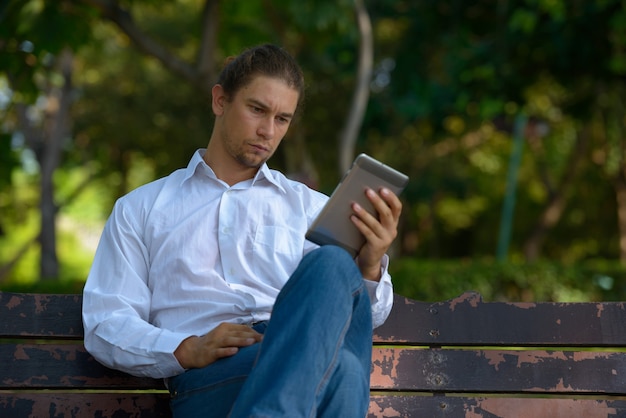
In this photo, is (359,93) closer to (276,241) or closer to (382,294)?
(276,241)

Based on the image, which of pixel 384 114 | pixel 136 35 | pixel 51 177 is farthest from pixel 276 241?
pixel 51 177

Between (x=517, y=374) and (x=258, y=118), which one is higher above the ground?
(x=258, y=118)

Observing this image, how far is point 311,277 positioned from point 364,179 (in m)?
0.38

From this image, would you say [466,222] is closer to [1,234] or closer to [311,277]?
[1,234]

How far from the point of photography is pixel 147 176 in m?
24.1

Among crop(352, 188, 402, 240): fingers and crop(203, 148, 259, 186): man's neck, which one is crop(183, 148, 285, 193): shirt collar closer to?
crop(203, 148, 259, 186): man's neck

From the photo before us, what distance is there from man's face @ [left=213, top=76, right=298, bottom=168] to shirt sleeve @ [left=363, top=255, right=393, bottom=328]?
0.59m

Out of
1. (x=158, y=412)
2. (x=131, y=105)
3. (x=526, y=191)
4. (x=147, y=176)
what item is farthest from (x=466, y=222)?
(x=158, y=412)

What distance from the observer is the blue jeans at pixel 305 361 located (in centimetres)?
260

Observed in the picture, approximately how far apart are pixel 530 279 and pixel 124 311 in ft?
35.0

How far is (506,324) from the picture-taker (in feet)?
11.6

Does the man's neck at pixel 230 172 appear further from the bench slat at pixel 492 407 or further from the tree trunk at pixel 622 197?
the tree trunk at pixel 622 197

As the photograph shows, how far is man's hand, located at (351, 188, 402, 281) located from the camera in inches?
117

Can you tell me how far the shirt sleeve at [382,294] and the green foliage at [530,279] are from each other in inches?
365
